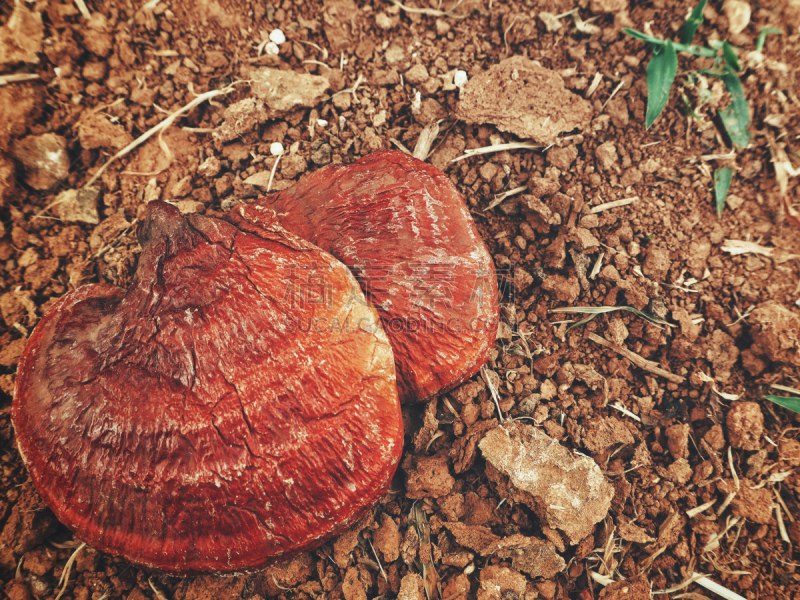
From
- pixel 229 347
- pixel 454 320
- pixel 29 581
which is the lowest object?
pixel 29 581

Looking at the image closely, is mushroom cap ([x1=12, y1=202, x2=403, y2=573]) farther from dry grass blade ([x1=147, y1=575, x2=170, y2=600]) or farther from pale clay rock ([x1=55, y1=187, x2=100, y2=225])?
pale clay rock ([x1=55, y1=187, x2=100, y2=225])

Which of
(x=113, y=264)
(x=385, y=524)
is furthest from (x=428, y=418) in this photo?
(x=113, y=264)

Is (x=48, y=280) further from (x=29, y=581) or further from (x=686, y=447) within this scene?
(x=686, y=447)

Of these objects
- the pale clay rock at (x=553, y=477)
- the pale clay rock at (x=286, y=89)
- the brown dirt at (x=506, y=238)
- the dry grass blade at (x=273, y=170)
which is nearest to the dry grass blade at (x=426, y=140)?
the brown dirt at (x=506, y=238)

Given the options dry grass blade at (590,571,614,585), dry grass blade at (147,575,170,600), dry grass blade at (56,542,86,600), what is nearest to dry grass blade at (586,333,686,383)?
dry grass blade at (590,571,614,585)

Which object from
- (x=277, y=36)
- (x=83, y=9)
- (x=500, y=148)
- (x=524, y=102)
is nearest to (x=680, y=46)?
(x=524, y=102)

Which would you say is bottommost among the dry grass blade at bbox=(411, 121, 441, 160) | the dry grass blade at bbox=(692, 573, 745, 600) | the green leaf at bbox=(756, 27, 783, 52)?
the dry grass blade at bbox=(692, 573, 745, 600)

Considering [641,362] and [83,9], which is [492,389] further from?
[83,9]
